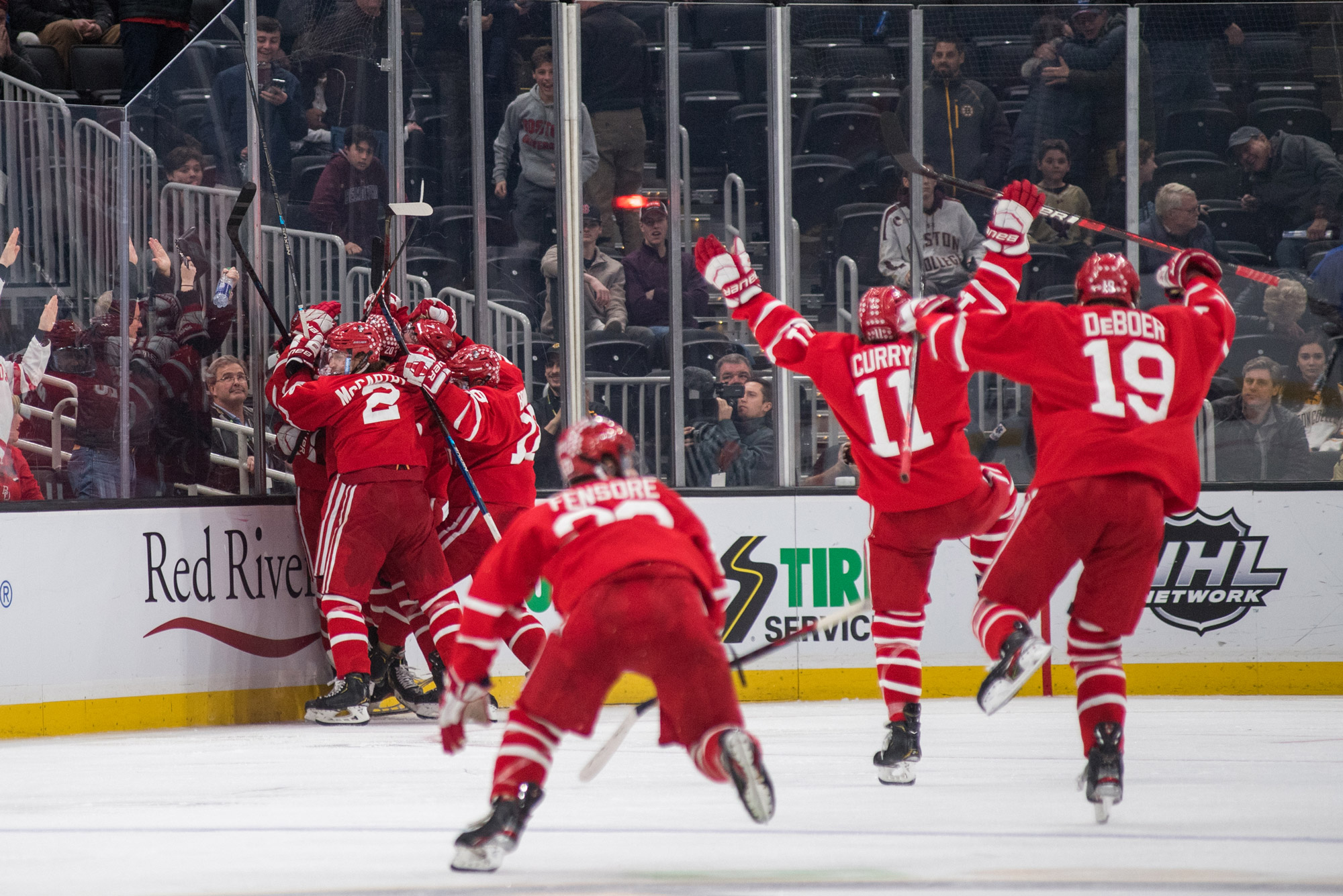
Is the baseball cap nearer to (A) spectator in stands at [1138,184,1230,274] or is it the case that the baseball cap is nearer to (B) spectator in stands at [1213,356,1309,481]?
(A) spectator in stands at [1138,184,1230,274]

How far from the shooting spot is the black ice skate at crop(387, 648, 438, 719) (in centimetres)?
612

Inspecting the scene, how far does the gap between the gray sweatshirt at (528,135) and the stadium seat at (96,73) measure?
254cm

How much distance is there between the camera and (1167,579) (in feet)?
22.2

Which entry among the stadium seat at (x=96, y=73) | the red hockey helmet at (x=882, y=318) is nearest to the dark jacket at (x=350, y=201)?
the stadium seat at (x=96, y=73)

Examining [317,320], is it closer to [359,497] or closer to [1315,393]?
[359,497]

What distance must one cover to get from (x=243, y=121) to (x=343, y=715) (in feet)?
8.52

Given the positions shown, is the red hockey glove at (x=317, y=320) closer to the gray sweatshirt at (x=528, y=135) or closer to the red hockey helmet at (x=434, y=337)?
the red hockey helmet at (x=434, y=337)

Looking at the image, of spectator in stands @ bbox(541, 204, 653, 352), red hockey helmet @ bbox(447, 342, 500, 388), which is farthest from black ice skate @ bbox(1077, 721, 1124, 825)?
spectator in stands @ bbox(541, 204, 653, 352)

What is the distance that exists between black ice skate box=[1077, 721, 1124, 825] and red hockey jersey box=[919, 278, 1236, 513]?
62 cm

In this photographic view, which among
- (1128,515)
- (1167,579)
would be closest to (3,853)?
(1128,515)

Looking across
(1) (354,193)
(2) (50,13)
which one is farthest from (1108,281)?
(2) (50,13)

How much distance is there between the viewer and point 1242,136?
7.35 metres

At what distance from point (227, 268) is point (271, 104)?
775 mm

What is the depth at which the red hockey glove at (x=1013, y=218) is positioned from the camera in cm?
418
